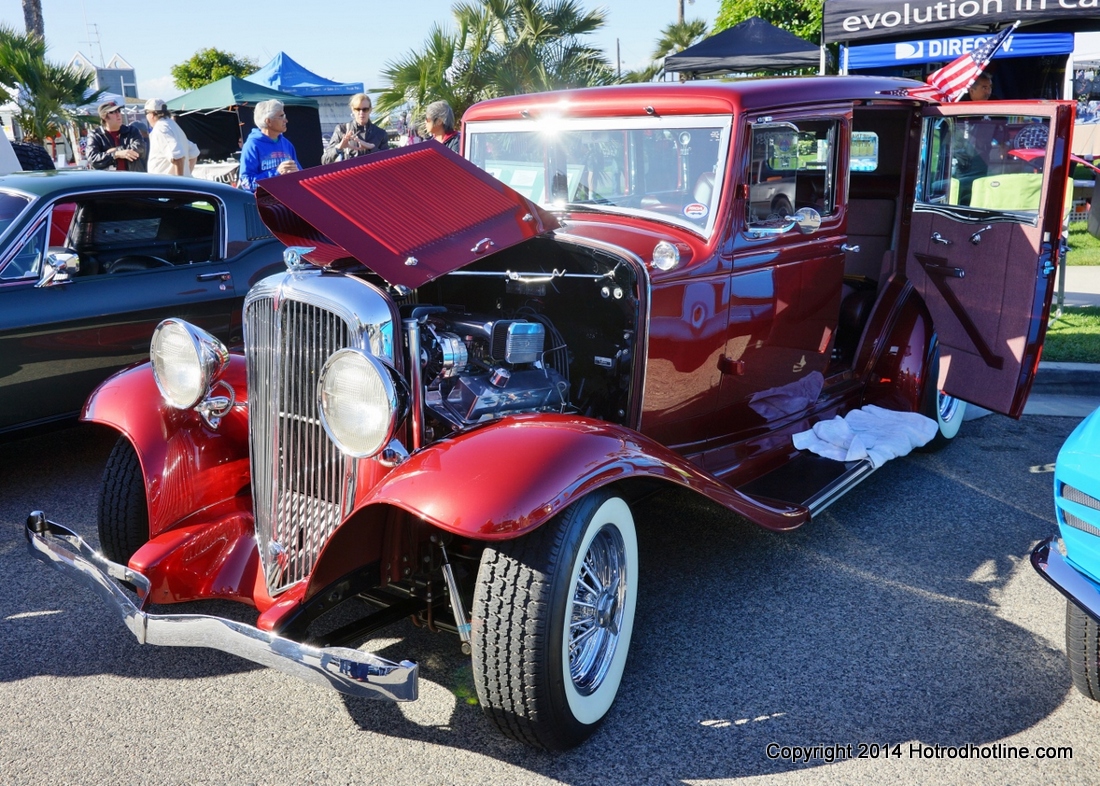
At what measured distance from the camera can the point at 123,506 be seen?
3145 millimetres

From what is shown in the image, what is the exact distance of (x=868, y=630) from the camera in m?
3.12

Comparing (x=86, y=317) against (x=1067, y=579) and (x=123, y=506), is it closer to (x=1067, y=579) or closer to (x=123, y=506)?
(x=123, y=506)

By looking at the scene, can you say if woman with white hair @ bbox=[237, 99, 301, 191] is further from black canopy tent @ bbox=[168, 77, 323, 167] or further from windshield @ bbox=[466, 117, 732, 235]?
black canopy tent @ bbox=[168, 77, 323, 167]

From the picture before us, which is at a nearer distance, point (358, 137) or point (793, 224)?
point (793, 224)

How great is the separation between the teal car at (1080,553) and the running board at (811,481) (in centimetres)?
92

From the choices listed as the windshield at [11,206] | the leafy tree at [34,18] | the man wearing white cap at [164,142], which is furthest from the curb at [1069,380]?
the leafy tree at [34,18]

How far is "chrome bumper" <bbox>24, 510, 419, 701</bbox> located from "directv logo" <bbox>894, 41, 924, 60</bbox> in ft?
29.9

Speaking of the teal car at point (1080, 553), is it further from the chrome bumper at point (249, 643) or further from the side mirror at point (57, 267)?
the side mirror at point (57, 267)

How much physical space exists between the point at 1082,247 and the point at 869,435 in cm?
896

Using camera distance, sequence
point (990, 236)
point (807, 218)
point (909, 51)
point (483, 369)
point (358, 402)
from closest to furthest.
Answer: point (358, 402) → point (483, 369) → point (807, 218) → point (990, 236) → point (909, 51)

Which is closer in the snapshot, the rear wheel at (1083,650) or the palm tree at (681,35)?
the rear wheel at (1083,650)

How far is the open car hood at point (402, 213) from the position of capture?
2629 mm

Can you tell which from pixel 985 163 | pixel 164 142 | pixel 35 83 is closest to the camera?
pixel 985 163

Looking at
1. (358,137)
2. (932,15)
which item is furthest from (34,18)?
(932,15)
